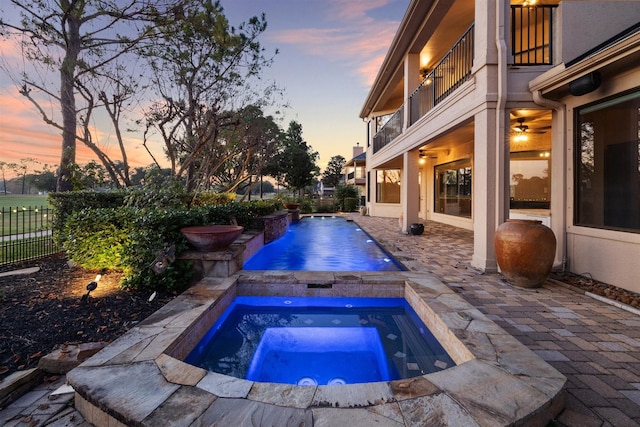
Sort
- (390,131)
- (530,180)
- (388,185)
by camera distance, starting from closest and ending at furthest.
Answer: (530,180)
(390,131)
(388,185)

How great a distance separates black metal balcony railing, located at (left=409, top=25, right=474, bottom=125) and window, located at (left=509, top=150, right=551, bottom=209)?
336cm

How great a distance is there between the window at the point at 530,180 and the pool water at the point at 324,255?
5104 mm

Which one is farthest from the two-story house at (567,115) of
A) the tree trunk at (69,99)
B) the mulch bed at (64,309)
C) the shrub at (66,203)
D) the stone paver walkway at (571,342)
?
the tree trunk at (69,99)

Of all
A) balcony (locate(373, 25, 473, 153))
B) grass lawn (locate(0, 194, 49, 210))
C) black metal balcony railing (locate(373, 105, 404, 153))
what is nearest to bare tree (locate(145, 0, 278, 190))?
balcony (locate(373, 25, 473, 153))

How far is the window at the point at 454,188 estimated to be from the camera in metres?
10.9

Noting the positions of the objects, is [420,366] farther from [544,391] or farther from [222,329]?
[222,329]

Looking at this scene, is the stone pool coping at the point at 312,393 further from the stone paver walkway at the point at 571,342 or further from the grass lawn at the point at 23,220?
the grass lawn at the point at 23,220

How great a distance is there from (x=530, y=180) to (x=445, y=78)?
442 centimetres

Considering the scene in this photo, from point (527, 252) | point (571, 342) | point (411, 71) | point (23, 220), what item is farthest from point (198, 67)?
point (571, 342)

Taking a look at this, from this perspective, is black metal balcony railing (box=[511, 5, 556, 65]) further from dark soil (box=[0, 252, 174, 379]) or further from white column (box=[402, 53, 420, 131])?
dark soil (box=[0, 252, 174, 379])

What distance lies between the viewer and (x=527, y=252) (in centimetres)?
411

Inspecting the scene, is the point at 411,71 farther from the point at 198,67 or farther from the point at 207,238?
the point at 207,238

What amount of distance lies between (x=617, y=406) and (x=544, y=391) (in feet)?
1.72

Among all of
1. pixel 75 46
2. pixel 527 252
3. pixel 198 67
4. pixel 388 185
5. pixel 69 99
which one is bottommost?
pixel 527 252
